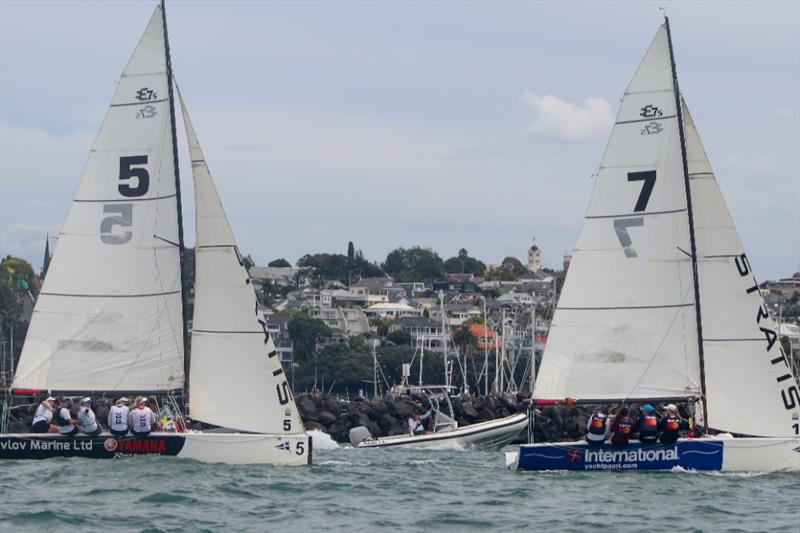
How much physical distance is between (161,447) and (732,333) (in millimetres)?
10007

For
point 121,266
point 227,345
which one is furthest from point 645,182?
point 121,266

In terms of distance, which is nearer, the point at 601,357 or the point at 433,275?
the point at 601,357

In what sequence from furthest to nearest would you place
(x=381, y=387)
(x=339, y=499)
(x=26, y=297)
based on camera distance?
(x=26, y=297) < (x=381, y=387) < (x=339, y=499)

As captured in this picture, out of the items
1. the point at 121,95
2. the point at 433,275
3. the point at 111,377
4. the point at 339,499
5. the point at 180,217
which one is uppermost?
the point at 433,275

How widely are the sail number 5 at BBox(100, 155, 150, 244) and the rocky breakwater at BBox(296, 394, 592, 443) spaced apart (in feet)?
72.7

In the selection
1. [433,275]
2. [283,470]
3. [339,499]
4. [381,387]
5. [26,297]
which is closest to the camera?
[339,499]

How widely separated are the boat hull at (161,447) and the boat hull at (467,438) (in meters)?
11.3

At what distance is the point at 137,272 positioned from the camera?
26656 mm

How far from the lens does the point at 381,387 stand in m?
95.4

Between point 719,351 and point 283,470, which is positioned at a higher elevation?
point 719,351

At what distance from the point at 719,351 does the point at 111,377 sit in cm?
1084

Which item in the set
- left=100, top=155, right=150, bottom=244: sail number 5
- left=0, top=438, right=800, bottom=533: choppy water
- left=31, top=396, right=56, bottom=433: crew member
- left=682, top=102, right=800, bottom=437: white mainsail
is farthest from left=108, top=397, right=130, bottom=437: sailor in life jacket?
left=682, top=102, right=800, bottom=437: white mainsail

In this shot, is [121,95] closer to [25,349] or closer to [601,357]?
[25,349]

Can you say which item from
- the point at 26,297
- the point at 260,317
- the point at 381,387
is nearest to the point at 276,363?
the point at 260,317
